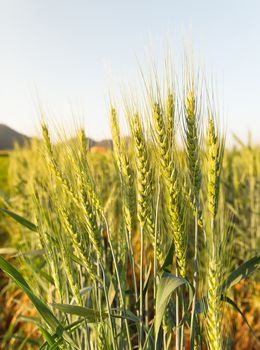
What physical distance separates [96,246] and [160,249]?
17 cm

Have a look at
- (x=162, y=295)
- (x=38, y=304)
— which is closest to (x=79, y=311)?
(x=38, y=304)

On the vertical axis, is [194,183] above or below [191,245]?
above

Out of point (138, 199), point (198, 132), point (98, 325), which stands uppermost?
point (198, 132)

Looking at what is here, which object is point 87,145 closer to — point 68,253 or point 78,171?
point 78,171


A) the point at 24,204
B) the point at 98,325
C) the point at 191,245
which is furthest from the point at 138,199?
the point at 24,204

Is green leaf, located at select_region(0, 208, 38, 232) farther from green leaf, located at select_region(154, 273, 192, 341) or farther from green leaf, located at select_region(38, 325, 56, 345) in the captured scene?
green leaf, located at select_region(154, 273, 192, 341)

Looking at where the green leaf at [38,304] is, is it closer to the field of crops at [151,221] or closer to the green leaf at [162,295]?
→ the field of crops at [151,221]

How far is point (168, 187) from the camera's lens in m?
1.00

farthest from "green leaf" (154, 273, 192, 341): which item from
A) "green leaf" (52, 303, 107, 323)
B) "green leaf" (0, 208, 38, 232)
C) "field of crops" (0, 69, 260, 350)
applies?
"green leaf" (0, 208, 38, 232)

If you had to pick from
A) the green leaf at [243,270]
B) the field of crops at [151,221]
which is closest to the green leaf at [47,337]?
the field of crops at [151,221]

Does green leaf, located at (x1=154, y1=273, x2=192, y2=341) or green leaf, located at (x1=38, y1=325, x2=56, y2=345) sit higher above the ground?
green leaf, located at (x1=154, y1=273, x2=192, y2=341)

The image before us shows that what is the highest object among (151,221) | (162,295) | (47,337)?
(151,221)

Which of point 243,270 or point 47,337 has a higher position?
point 243,270

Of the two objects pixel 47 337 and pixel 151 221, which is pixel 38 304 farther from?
pixel 151 221
